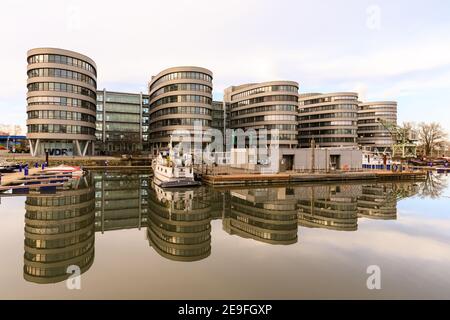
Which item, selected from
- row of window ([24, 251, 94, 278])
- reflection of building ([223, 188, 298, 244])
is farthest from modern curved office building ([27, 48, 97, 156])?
row of window ([24, 251, 94, 278])

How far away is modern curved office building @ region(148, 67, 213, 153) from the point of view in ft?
325

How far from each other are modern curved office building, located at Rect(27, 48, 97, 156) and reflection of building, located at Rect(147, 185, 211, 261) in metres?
63.0

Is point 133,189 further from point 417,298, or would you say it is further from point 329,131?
point 329,131

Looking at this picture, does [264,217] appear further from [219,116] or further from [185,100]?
[219,116]

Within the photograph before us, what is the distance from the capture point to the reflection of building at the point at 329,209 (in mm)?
24517

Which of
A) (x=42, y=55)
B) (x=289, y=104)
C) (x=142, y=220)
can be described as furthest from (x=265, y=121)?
(x=142, y=220)

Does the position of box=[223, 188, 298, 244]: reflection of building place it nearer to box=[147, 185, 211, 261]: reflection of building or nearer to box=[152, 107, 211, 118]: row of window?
box=[147, 185, 211, 261]: reflection of building

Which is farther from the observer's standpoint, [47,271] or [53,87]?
[53,87]

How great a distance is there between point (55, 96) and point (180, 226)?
259 ft

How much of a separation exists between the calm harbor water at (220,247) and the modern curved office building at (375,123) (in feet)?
446

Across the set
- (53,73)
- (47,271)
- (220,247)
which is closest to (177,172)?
(220,247)

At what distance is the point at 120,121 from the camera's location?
13462cm

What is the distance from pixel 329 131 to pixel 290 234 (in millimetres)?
127237

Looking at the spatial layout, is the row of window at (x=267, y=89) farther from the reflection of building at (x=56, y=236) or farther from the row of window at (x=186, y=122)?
the reflection of building at (x=56, y=236)
